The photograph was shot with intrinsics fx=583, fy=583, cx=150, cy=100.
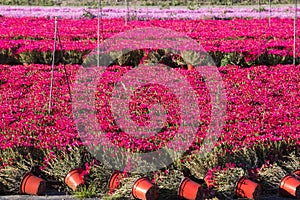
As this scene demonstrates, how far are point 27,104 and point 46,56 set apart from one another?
3.76 metres

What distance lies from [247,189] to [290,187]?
440 millimetres

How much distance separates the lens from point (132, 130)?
6520mm

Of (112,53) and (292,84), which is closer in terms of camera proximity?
(292,84)

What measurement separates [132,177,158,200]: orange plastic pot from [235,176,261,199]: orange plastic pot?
76 cm

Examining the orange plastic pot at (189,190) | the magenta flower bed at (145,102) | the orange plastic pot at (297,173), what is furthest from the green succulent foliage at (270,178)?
the orange plastic pot at (189,190)

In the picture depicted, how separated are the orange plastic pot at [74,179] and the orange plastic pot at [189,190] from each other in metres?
0.93

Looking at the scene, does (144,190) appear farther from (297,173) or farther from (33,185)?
(297,173)

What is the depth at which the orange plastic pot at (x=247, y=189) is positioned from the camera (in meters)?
5.18

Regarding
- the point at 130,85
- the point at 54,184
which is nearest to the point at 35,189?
the point at 54,184

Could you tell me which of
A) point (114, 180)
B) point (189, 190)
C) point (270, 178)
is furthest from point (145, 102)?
point (189, 190)

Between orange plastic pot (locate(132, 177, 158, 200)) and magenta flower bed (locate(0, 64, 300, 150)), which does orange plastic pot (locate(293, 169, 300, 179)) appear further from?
orange plastic pot (locate(132, 177, 158, 200))

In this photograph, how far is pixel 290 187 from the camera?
17.5ft

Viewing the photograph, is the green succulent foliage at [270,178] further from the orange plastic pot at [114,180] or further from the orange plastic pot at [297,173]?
the orange plastic pot at [114,180]

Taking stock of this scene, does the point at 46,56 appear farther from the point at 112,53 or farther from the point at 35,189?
the point at 35,189
